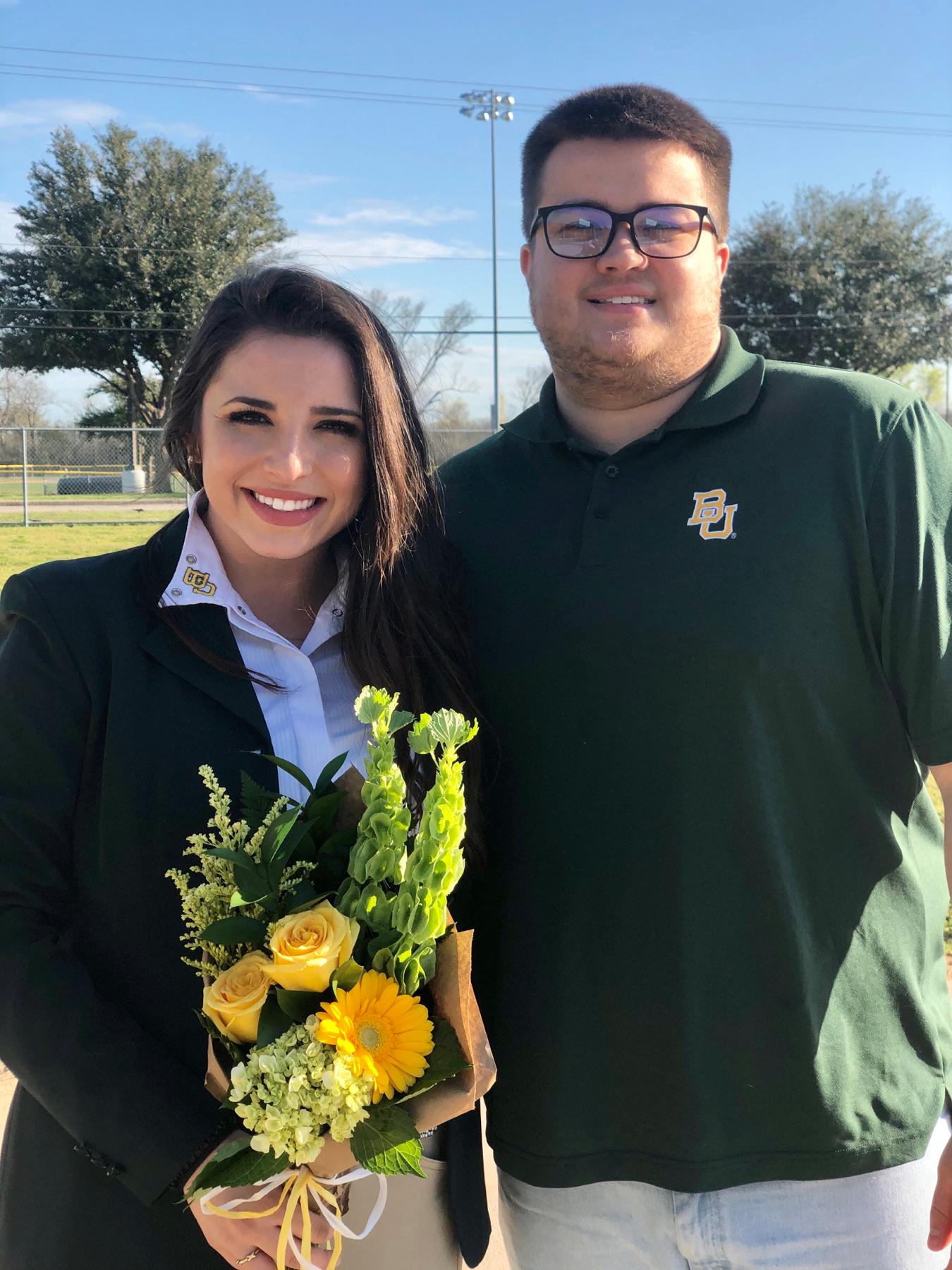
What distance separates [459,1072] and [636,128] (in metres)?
1.97

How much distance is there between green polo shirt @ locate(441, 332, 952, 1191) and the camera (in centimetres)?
202

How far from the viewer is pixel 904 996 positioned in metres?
2.09

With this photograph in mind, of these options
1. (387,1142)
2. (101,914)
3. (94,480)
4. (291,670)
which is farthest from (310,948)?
(94,480)

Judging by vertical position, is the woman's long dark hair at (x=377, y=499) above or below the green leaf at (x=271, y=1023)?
above

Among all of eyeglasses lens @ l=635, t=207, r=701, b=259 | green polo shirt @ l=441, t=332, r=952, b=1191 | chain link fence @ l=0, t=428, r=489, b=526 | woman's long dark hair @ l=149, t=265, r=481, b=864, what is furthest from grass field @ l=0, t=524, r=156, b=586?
green polo shirt @ l=441, t=332, r=952, b=1191

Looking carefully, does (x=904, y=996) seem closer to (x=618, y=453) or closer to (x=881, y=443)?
(x=881, y=443)

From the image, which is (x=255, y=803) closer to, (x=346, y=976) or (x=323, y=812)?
(x=323, y=812)

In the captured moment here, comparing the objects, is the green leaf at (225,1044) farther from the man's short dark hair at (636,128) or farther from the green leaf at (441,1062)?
the man's short dark hair at (636,128)

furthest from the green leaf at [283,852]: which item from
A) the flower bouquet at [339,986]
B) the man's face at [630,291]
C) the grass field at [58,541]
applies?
the grass field at [58,541]

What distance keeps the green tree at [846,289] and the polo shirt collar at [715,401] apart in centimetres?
3565

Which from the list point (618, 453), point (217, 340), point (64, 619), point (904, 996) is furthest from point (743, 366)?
point (64, 619)

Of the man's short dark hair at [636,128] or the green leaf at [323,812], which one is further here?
the man's short dark hair at [636,128]

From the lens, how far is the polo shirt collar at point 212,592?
6.84 feet

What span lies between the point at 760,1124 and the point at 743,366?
5.14 ft
